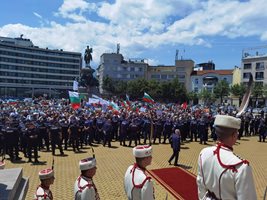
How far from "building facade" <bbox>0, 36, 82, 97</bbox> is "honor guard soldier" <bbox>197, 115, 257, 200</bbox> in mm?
120295

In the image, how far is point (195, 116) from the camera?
2284cm

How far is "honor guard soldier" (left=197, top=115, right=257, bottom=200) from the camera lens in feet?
8.84

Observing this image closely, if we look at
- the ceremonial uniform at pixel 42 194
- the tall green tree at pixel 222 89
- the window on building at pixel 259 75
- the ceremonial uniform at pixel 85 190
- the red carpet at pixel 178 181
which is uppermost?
the window on building at pixel 259 75

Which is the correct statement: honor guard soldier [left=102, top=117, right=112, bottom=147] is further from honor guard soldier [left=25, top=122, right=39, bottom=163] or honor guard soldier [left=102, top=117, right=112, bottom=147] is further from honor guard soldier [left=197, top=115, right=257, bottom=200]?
honor guard soldier [left=197, top=115, right=257, bottom=200]

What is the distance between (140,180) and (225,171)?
1405 millimetres

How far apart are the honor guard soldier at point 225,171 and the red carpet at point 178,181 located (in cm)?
626

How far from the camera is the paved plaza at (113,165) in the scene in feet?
32.6

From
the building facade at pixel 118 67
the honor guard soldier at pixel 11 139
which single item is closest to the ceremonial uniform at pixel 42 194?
Answer: the honor guard soldier at pixel 11 139

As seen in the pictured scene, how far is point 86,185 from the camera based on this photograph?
14.2ft

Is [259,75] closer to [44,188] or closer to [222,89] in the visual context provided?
[222,89]

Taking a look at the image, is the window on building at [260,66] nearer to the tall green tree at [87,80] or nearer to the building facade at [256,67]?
the building facade at [256,67]

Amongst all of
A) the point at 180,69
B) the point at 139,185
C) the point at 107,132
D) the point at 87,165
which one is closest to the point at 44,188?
the point at 87,165

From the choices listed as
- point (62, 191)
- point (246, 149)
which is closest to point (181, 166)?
point (62, 191)

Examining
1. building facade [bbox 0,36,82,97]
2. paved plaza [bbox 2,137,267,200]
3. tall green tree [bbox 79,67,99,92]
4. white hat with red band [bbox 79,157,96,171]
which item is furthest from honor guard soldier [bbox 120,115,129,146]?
building facade [bbox 0,36,82,97]
